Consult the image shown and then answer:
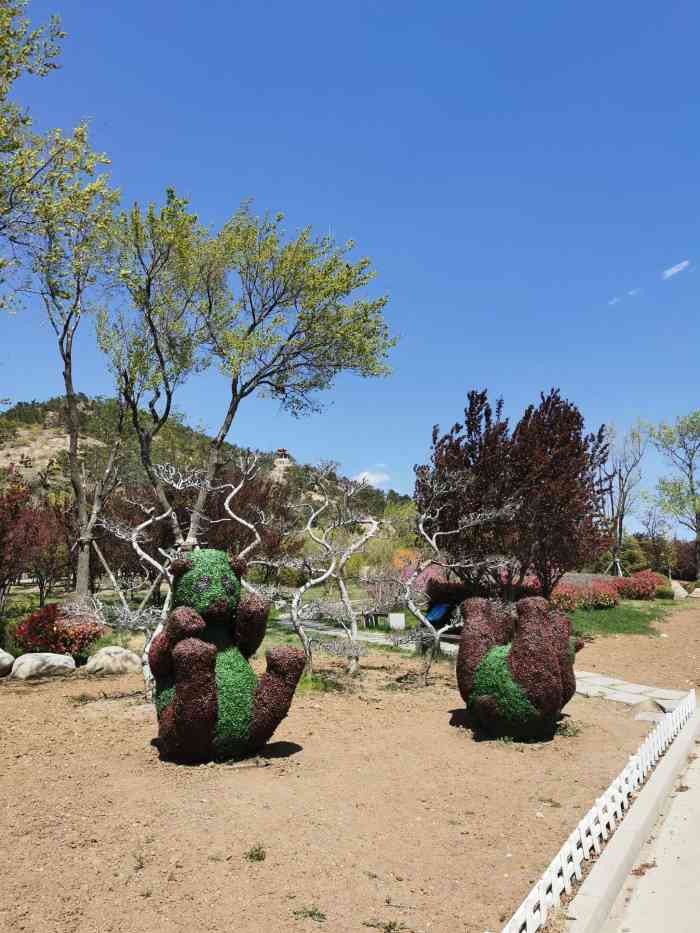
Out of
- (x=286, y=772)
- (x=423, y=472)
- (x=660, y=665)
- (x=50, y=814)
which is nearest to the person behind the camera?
(x=50, y=814)

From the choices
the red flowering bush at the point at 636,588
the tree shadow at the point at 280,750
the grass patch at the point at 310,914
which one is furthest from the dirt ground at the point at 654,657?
the grass patch at the point at 310,914

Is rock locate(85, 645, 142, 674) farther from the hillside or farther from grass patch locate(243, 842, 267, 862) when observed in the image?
grass patch locate(243, 842, 267, 862)

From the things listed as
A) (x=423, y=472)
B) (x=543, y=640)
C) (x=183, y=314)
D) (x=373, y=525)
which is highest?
(x=183, y=314)

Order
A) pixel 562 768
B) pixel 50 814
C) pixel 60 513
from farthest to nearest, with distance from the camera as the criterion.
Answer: pixel 60 513 → pixel 562 768 → pixel 50 814

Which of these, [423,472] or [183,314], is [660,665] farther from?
[183,314]

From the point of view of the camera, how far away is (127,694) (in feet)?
29.3

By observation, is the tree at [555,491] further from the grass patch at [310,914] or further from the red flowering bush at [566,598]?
the grass patch at [310,914]

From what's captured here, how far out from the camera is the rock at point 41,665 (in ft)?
32.3

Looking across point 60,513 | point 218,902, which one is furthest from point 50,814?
point 60,513

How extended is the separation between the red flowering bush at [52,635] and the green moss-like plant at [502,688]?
282 inches

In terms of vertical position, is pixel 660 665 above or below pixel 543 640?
below

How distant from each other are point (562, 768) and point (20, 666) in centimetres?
849

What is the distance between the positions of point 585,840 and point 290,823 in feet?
7.21

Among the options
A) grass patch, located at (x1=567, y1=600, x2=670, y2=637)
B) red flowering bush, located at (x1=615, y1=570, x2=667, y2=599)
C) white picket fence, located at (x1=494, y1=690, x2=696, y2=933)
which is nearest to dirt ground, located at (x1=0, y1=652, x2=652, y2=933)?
white picket fence, located at (x1=494, y1=690, x2=696, y2=933)
